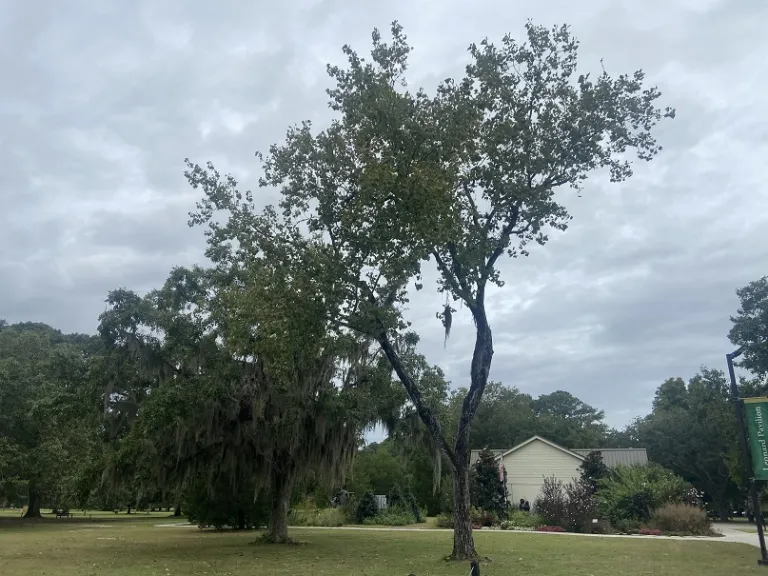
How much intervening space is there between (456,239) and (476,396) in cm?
366

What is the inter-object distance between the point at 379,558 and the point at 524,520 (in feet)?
48.1

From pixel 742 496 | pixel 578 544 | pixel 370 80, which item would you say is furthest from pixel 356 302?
pixel 742 496

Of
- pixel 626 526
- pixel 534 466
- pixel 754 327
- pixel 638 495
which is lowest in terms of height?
pixel 626 526

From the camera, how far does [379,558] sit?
1438cm

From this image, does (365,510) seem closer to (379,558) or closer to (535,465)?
(535,465)

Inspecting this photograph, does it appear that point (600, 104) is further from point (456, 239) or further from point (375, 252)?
point (375, 252)

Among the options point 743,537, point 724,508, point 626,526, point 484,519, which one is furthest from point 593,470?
point 724,508

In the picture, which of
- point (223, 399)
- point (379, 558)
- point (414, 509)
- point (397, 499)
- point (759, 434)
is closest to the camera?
point (759, 434)

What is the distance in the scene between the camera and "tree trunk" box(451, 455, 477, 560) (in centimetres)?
1312

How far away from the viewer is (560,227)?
46.3 feet

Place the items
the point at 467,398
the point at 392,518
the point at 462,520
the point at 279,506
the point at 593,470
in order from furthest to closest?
the point at 593,470 < the point at 392,518 < the point at 279,506 < the point at 467,398 < the point at 462,520

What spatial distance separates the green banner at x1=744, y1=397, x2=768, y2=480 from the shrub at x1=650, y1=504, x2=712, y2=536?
10577 mm

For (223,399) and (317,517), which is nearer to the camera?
(223,399)

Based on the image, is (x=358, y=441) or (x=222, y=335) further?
(x=358, y=441)
